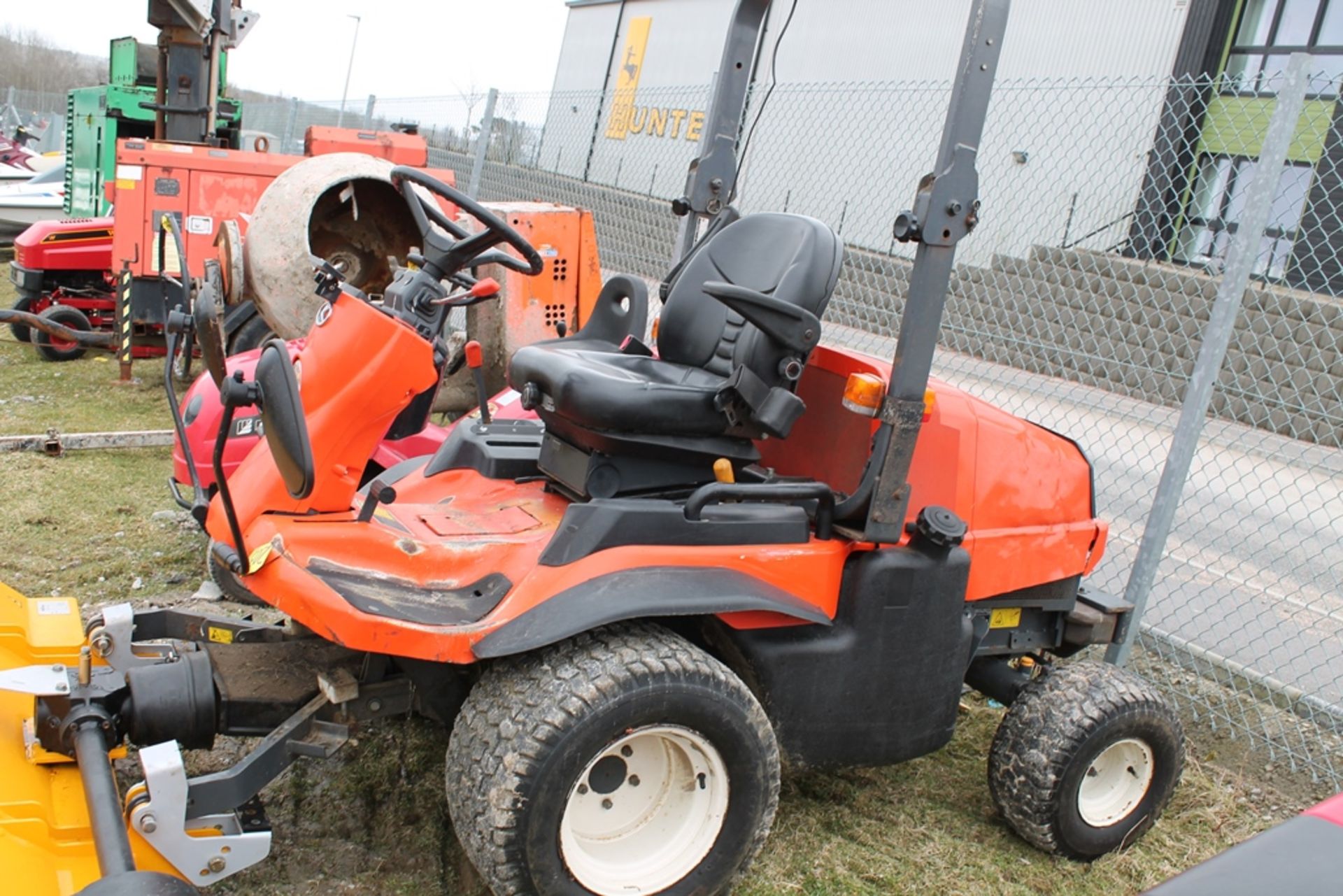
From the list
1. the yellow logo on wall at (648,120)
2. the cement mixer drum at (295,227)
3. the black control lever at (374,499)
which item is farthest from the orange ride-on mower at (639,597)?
the yellow logo on wall at (648,120)

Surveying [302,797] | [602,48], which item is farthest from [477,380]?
[602,48]

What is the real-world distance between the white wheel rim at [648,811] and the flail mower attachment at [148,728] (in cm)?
55

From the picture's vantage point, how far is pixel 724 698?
2680 millimetres

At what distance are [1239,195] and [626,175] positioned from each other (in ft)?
18.4

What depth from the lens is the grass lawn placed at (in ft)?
9.72

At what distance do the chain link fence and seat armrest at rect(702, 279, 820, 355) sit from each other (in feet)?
4.03

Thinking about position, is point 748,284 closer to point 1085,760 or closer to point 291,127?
point 1085,760

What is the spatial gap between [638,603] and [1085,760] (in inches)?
57.7

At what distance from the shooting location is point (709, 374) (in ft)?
11.2

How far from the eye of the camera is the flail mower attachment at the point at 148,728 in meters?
2.26

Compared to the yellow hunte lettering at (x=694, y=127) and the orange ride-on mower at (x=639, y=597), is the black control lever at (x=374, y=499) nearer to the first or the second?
the orange ride-on mower at (x=639, y=597)

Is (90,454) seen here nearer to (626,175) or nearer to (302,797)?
(302,797)

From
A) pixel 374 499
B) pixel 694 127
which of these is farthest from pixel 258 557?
pixel 694 127

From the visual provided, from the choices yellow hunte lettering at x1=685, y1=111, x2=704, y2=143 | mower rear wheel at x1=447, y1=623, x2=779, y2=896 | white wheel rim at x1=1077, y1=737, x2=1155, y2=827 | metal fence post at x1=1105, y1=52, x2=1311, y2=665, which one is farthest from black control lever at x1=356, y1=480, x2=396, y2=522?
yellow hunte lettering at x1=685, y1=111, x2=704, y2=143
